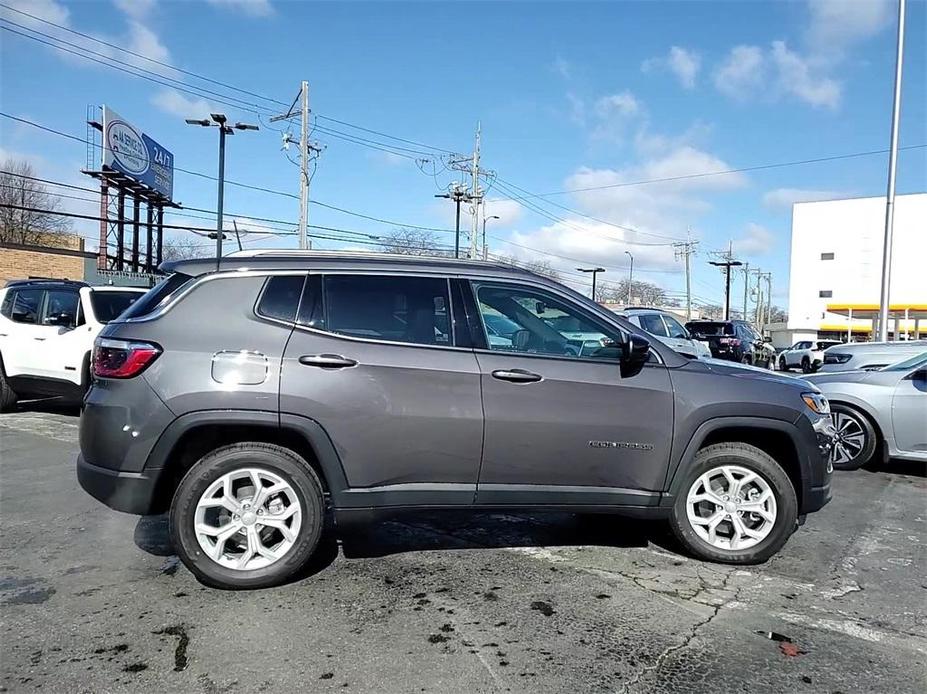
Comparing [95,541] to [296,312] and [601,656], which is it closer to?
[296,312]

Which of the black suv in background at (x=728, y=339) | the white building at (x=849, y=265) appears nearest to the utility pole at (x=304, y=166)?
the black suv in background at (x=728, y=339)

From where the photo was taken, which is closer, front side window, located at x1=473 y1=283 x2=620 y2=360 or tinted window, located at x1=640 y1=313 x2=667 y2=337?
front side window, located at x1=473 y1=283 x2=620 y2=360

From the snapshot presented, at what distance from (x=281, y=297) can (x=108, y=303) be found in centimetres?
655

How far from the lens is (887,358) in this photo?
9.99 m

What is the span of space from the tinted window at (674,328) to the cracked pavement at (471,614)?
9.56 m

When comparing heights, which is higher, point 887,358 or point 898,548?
point 887,358

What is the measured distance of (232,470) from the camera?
3730 millimetres

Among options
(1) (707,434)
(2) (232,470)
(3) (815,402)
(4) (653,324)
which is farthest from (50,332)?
(4) (653,324)

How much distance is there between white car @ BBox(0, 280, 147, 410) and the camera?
8.84 m

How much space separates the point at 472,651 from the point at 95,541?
2.96 metres

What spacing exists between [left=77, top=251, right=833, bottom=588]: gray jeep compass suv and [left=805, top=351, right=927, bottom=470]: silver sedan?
139 inches

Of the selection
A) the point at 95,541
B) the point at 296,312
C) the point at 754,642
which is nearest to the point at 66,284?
the point at 95,541

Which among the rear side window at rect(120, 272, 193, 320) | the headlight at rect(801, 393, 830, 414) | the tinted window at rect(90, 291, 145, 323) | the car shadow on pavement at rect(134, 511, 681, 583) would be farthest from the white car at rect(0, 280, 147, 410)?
the headlight at rect(801, 393, 830, 414)

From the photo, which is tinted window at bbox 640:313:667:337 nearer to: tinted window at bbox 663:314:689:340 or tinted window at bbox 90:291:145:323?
tinted window at bbox 663:314:689:340
